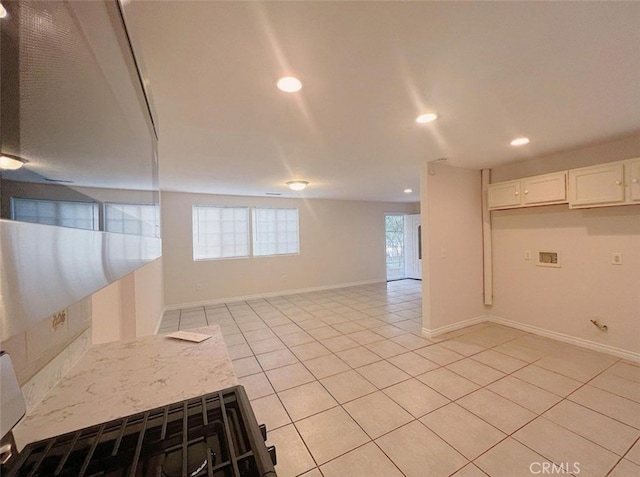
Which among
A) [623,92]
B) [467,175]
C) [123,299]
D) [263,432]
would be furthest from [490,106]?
[123,299]

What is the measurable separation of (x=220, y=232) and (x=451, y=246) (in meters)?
4.33

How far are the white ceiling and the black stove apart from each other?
138cm

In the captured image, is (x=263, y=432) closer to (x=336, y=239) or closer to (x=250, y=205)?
(x=250, y=205)

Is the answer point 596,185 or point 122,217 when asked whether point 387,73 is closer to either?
point 122,217

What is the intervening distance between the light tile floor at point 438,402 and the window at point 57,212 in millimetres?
1771

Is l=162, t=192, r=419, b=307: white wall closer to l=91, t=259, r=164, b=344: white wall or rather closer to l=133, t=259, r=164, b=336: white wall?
l=133, t=259, r=164, b=336: white wall

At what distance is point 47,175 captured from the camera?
35 cm

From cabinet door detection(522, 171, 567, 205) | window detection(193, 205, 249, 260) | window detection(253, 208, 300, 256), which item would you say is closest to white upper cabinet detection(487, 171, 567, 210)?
cabinet door detection(522, 171, 567, 205)

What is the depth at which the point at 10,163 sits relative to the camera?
0.79 ft

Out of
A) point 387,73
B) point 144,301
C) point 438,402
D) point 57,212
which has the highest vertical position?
point 387,73

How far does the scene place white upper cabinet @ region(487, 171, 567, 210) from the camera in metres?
2.98

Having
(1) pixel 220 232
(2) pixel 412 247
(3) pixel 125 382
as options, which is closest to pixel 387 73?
(3) pixel 125 382

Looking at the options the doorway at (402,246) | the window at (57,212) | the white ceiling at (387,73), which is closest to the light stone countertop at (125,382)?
the window at (57,212)

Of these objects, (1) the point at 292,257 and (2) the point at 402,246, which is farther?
(2) the point at 402,246
